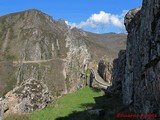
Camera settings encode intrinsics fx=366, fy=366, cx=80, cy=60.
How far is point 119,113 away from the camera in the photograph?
22234 millimetres

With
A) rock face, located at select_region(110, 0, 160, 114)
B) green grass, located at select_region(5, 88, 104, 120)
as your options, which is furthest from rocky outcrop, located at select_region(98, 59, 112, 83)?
rock face, located at select_region(110, 0, 160, 114)

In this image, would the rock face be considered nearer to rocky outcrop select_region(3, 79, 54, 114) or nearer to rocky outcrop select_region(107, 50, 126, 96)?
rocky outcrop select_region(107, 50, 126, 96)

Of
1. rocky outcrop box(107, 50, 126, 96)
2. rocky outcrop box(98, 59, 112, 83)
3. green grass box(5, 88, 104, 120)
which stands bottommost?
green grass box(5, 88, 104, 120)

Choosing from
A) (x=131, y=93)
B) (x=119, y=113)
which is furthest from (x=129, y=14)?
(x=119, y=113)

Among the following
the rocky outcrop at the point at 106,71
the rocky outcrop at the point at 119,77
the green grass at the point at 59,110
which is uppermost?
the rocky outcrop at the point at 106,71

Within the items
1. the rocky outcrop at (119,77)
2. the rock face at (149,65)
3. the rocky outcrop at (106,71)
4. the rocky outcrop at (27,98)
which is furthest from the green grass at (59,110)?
the rocky outcrop at (106,71)

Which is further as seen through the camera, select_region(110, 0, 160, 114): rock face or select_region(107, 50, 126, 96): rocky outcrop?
select_region(107, 50, 126, 96): rocky outcrop

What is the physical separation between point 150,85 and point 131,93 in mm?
7482

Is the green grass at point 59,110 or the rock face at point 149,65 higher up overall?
the rock face at point 149,65

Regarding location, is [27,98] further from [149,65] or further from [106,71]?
[106,71]

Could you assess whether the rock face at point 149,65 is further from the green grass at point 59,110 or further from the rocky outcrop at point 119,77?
the rocky outcrop at point 119,77

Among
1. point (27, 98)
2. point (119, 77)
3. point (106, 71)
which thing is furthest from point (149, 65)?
point (106, 71)

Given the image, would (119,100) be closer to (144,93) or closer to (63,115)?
(63,115)

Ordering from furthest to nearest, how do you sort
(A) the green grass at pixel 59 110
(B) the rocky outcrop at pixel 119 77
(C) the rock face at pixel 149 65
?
(B) the rocky outcrop at pixel 119 77, (A) the green grass at pixel 59 110, (C) the rock face at pixel 149 65
